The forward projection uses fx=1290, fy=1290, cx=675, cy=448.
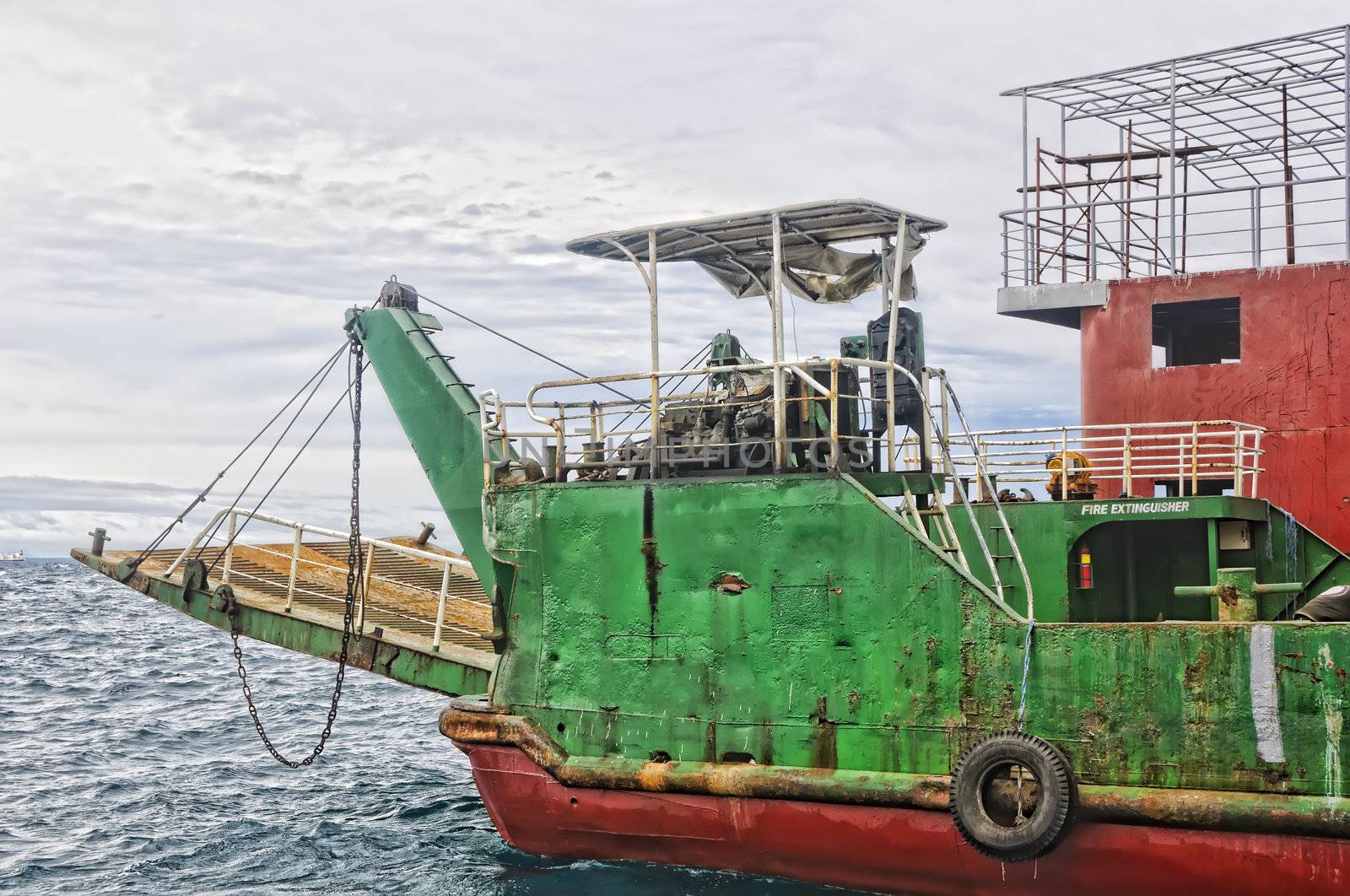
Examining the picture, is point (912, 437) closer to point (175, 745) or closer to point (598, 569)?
point (598, 569)

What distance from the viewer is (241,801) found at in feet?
50.0

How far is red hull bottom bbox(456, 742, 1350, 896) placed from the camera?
8.83 metres

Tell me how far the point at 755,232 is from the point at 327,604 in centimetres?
675

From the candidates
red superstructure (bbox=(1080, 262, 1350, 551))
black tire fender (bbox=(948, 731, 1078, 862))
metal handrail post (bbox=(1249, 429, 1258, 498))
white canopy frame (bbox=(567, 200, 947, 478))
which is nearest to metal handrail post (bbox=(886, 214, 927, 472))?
white canopy frame (bbox=(567, 200, 947, 478))

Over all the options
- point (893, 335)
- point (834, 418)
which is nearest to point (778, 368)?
point (834, 418)

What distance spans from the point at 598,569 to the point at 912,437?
10.1 ft

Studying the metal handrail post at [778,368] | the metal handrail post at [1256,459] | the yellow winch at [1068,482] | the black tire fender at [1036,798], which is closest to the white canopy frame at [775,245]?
the metal handrail post at [778,368]

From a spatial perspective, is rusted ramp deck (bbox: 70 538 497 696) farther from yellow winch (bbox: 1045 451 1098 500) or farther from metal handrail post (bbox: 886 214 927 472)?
yellow winch (bbox: 1045 451 1098 500)

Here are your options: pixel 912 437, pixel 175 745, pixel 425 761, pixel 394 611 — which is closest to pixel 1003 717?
pixel 912 437

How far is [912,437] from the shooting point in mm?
11734

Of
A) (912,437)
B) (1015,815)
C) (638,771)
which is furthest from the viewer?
(912,437)

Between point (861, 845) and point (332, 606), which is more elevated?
point (332, 606)

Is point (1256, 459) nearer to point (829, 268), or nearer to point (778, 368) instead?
point (829, 268)

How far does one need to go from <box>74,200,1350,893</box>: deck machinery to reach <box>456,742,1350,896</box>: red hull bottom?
2 centimetres
